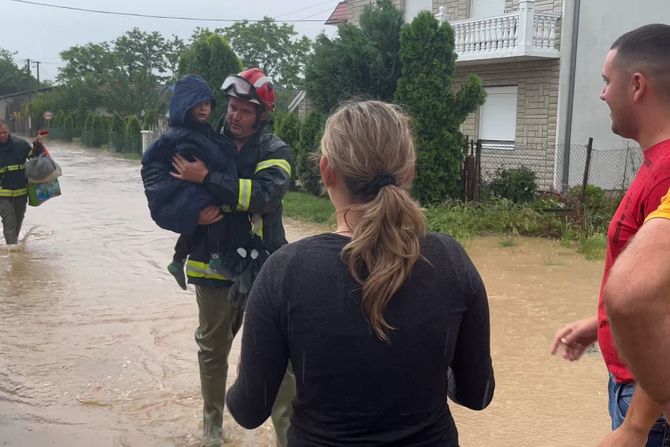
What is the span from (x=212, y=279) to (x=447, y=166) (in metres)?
9.60

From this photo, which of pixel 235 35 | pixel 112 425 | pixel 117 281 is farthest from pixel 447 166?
pixel 235 35

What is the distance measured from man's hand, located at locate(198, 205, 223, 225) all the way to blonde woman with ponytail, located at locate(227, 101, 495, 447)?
178cm

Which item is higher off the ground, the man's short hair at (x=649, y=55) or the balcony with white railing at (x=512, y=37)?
the balcony with white railing at (x=512, y=37)

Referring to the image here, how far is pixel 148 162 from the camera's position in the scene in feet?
11.9

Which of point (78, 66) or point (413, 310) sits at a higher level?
point (78, 66)

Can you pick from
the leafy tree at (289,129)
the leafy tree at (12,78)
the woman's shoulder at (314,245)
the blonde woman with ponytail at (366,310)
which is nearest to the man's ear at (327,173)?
the blonde woman with ponytail at (366,310)

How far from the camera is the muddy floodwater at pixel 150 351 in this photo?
424 centimetres

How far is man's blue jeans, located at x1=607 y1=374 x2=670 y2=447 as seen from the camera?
1856 millimetres

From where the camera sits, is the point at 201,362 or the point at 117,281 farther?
the point at 117,281

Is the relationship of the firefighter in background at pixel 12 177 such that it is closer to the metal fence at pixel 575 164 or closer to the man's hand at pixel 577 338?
the man's hand at pixel 577 338

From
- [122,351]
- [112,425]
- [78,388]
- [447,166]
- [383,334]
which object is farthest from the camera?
[447,166]

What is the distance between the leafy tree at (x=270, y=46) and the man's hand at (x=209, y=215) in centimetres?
5625

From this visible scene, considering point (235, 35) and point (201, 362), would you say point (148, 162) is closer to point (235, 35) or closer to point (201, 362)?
point (201, 362)

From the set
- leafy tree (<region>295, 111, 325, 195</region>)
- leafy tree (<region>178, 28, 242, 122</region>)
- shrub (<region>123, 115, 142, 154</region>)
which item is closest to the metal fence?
leafy tree (<region>295, 111, 325, 195</region>)
